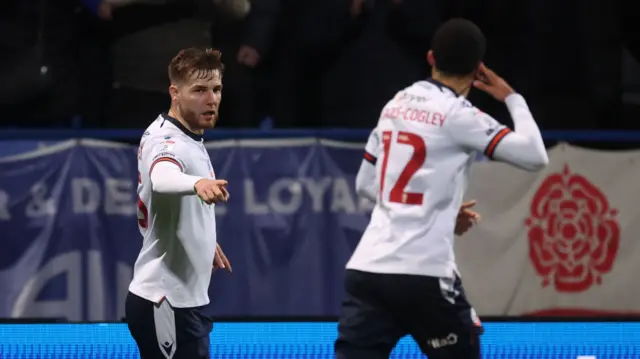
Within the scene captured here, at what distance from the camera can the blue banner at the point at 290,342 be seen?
559 centimetres

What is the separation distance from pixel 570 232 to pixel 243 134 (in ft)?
6.56

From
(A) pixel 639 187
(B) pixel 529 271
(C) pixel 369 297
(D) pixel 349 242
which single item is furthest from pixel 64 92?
(C) pixel 369 297

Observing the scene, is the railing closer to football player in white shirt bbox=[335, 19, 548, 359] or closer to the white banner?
the white banner

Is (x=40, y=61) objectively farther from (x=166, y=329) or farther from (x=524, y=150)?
(x=524, y=150)

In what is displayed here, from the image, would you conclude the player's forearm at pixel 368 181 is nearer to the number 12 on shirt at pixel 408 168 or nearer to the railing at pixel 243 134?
the number 12 on shirt at pixel 408 168

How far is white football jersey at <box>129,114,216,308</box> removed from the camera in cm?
419

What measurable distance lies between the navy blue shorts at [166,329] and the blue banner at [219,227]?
292 cm

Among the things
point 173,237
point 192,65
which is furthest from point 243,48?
point 173,237

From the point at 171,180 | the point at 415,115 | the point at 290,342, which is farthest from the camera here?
the point at 290,342

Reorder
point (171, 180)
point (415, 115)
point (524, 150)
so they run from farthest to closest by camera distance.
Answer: point (415, 115) → point (524, 150) → point (171, 180)

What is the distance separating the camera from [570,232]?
7301 mm

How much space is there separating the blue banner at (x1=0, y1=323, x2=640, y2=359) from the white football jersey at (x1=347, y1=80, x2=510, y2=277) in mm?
1578

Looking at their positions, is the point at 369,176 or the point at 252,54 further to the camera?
the point at 252,54

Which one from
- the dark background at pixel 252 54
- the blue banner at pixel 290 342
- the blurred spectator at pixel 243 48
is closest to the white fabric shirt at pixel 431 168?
the blue banner at pixel 290 342
